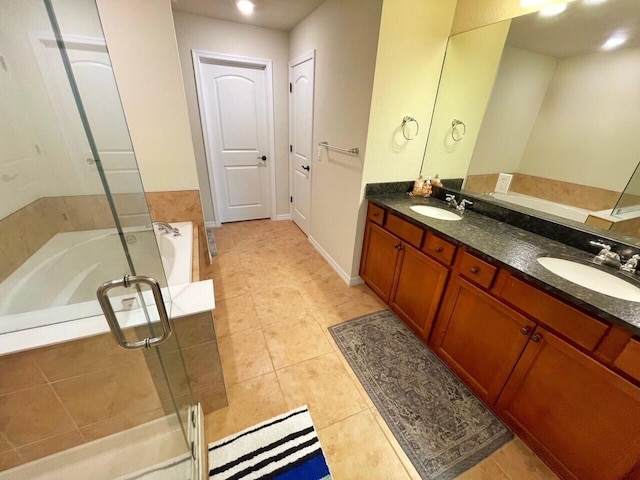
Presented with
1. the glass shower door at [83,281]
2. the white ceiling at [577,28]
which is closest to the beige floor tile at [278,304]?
the glass shower door at [83,281]

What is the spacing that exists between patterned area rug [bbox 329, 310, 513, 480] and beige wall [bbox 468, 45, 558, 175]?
4.58 feet

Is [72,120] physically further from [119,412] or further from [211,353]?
[119,412]

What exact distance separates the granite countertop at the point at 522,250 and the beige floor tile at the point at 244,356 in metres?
1.31

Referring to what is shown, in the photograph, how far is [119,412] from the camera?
3.67 feet

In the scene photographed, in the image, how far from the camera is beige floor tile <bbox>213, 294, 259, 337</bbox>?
6.06ft

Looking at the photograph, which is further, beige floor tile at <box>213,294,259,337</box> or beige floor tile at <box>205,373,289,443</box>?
beige floor tile at <box>213,294,259,337</box>

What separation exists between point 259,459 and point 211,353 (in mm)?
517

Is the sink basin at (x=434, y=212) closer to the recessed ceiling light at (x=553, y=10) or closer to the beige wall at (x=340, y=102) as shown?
the beige wall at (x=340, y=102)

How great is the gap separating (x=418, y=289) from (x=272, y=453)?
48.8 inches

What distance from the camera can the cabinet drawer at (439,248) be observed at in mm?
1449

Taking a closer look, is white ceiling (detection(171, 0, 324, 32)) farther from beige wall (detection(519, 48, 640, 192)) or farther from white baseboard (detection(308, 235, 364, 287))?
white baseboard (detection(308, 235, 364, 287))

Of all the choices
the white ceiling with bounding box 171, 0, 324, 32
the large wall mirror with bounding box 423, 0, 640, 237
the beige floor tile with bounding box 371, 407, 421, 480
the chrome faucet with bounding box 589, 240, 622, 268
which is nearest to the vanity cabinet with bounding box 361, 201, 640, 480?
the chrome faucet with bounding box 589, 240, 622, 268

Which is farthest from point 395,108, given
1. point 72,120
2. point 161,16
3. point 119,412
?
point 119,412

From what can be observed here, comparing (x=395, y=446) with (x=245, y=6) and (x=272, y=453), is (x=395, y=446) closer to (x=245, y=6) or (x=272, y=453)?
(x=272, y=453)
